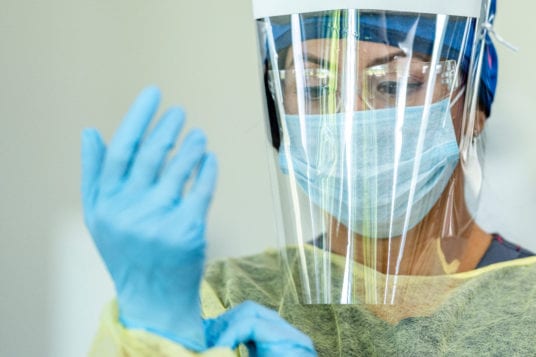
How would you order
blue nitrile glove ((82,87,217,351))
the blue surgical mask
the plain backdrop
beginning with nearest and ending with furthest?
blue nitrile glove ((82,87,217,351)) → the blue surgical mask → the plain backdrop

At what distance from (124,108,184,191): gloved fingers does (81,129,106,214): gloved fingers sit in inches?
1.5

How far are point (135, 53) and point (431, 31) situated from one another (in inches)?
30.3

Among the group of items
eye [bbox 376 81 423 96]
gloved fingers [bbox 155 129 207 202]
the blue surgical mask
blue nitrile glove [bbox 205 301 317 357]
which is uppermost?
gloved fingers [bbox 155 129 207 202]

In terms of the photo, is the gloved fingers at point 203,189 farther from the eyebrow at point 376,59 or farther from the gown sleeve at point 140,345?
the eyebrow at point 376,59

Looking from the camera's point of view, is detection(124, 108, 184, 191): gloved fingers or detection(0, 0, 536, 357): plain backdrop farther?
detection(0, 0, 536, 357): plain backdrop

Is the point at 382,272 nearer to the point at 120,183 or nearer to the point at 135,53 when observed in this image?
the point at 120,183

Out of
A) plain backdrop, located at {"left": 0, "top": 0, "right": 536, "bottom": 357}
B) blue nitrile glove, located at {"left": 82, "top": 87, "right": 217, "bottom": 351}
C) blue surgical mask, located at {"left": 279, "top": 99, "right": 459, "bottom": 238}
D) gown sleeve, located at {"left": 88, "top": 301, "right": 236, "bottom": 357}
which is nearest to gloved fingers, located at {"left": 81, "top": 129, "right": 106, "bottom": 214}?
blue nitrile glove, located at {"left": 82, "top": 87, "right": 217, "bottom": 351}

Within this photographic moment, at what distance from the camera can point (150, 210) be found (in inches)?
30.0

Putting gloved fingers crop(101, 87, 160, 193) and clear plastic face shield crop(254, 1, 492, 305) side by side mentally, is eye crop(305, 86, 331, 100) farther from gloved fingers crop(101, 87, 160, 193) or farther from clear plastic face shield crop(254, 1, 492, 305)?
gloved fingers crop(101, 87, 160, 193)

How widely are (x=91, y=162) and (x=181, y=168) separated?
0.09m

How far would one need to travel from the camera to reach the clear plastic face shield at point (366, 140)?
106 centimetres

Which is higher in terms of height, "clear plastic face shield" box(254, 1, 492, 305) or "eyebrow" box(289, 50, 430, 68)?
"eyebrow" box(289, 50, 430, 68)

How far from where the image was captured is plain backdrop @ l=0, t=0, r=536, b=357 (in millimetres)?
1601

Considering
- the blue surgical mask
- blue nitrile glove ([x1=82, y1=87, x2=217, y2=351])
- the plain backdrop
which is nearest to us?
blue nitrile glove ([x1=82, y1=87, x2=217, y2=351])
